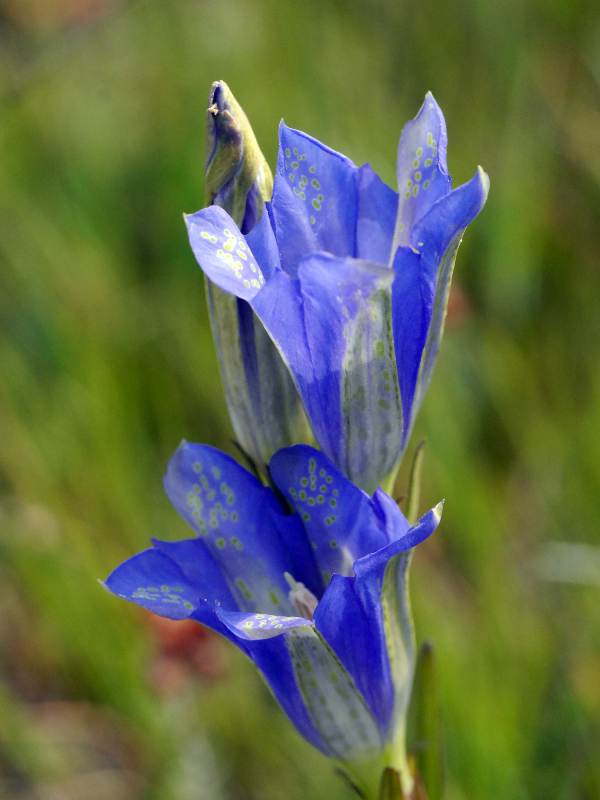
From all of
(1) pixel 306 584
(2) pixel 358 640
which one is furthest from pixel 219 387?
(2) pixel 358 640

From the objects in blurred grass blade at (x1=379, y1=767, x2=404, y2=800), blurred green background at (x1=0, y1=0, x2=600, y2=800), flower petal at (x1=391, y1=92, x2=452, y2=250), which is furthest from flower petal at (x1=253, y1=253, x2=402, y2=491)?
blurred green background at (x1=0, y1=0, x2=600, y2=800)

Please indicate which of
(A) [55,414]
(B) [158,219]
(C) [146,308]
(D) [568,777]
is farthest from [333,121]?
(D) [568,777]

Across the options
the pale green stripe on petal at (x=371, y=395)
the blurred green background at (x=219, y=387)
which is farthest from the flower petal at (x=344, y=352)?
the blurred green background at (x=219, y=387)

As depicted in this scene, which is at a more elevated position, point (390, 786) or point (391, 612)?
point (391, 612)

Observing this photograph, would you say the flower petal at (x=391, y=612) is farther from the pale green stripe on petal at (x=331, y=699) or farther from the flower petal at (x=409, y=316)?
the flower petal at (x=409, y=316)

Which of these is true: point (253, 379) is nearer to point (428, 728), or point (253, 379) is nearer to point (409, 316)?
point (409, 316)

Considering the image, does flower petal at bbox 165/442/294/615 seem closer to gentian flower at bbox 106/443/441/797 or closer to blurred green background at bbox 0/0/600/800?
gentian flower at bbox 106/443/441/797
